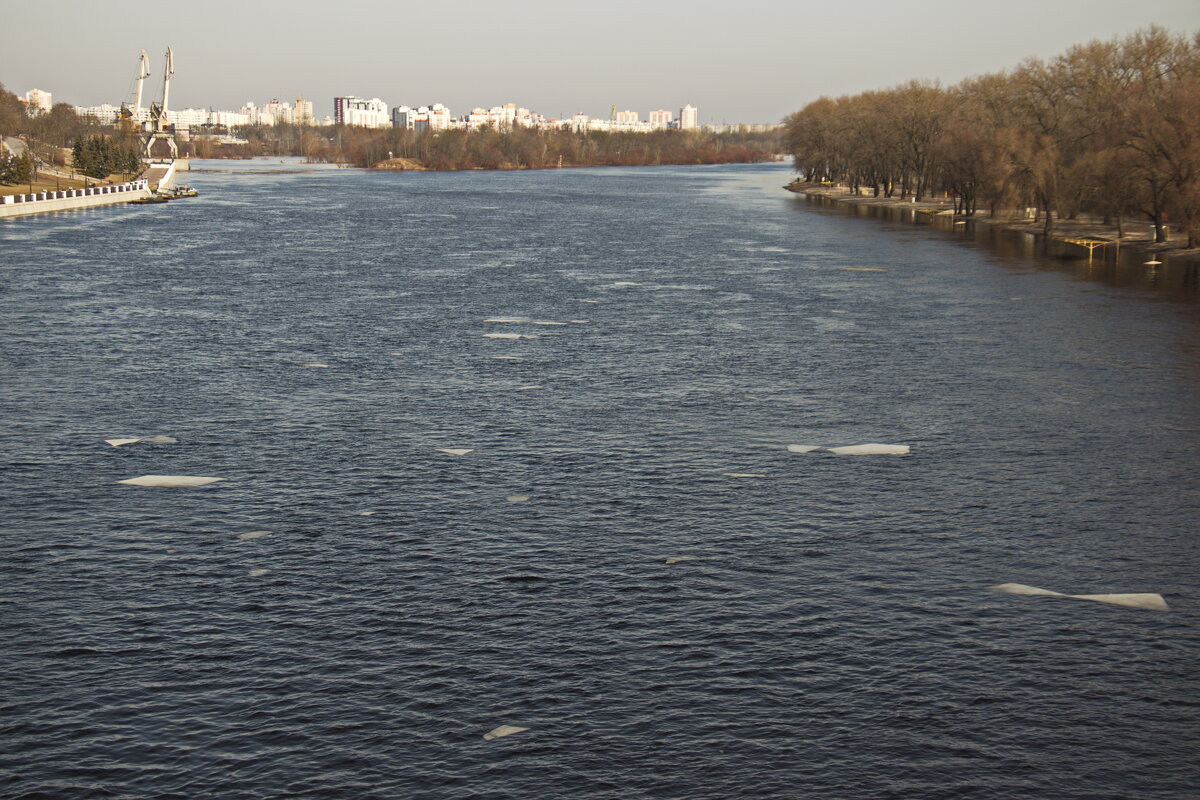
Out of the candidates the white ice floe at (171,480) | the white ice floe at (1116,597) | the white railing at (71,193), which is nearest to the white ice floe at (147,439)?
the white ice floe at (171,480)

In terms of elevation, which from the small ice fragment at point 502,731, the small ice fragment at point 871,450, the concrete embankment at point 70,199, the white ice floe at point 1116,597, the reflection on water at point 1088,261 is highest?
the concrete embankment at point 70,199

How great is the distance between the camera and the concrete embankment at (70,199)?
96.6 m

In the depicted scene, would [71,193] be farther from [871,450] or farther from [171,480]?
[871,450]

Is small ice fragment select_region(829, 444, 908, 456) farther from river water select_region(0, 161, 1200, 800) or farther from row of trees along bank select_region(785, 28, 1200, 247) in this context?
row of trees along bank select_region(785, 28, 1200, 247)

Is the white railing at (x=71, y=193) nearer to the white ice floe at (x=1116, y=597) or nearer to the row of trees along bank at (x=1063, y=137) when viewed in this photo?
the row of trees along bank at (x=1063, y=137)

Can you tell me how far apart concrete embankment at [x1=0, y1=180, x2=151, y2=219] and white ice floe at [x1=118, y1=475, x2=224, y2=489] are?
81519 mm

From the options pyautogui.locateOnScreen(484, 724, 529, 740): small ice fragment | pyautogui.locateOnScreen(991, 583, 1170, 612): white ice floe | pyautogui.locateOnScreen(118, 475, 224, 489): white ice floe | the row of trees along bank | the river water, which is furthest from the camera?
the row of trees along bank

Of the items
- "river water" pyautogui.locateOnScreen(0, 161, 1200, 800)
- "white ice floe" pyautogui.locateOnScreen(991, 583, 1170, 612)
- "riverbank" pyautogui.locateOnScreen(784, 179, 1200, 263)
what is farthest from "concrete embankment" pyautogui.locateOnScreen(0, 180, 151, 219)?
"white ice floe" pyautogui.locateOnScreen(991, 583, 1170, 612)

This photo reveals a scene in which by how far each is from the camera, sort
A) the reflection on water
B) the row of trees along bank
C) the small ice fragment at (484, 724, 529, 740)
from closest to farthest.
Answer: the small ice fragment at (484, 724, 529, 740) < the reflection on water < the row of trees along bank

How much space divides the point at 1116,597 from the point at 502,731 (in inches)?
397

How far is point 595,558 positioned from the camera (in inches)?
755

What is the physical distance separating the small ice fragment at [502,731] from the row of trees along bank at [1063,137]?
6624cm

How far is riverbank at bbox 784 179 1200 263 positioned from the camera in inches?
2908

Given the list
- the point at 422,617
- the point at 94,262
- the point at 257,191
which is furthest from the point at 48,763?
the point at 257,191
